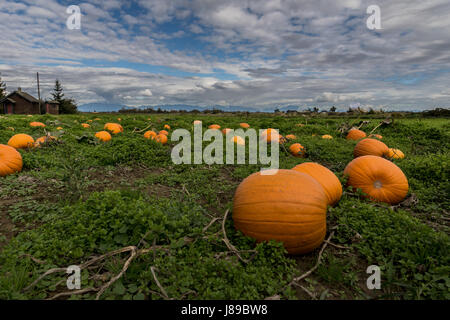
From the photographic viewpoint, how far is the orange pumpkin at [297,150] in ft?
27.8

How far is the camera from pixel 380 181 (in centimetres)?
480

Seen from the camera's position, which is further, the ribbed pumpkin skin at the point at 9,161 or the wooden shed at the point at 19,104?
the wooden shed at the point at 19,104

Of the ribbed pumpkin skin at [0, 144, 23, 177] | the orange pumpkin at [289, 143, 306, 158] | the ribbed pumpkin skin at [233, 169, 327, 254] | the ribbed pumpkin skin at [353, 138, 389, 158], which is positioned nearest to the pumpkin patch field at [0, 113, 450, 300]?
the ribbed pumpkin skin at [233, 169, 327, 254]

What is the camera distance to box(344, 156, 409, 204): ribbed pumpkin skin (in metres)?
4.71

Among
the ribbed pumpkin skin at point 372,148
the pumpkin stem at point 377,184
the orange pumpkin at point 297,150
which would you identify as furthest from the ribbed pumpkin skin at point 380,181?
the orange pumpkin at point 297,150

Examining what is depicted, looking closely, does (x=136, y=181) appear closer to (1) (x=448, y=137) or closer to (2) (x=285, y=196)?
(2) (x=285, y=196)

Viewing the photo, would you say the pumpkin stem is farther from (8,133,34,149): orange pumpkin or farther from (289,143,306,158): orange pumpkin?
(8,133,34,149): orange pumpkin

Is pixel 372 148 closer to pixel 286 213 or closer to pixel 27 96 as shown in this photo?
pixel 286 213

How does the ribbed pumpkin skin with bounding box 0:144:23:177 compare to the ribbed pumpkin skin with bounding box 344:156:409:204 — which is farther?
the ribbed pumpkin skin with bounding box 0:144:23:177

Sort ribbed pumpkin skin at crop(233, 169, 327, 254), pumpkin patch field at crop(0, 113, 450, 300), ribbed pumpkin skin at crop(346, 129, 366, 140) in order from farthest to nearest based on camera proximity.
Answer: ribbed pumpkin skin at crop(346, 129, 366, 140), ribbed pumpkin skin at crop(233, 169, 327, 254), pumpkin patch field at crop(0, 113, 450, 300)

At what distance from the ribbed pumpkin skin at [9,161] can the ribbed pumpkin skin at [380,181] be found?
795 centimetres

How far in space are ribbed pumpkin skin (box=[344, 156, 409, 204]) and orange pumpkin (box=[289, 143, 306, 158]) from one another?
352cm

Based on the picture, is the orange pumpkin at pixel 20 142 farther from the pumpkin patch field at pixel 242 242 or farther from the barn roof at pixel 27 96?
the barn roof at pixel 27 96
